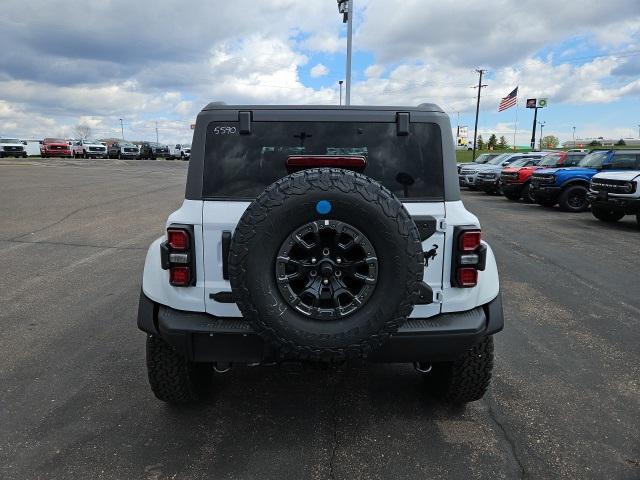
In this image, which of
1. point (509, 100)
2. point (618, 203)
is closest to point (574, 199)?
point (618, 203)

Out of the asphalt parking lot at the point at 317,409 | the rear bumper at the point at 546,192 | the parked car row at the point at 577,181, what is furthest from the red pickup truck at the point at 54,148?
the asphalt parking lot at the point at 317,409

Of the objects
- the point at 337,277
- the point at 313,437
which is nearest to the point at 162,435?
the point at 313,437

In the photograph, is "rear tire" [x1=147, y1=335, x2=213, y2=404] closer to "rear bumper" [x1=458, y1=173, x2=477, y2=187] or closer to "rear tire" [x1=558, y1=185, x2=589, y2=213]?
"rear tire" [x1=558, y1=185, x2=589, y2=213]

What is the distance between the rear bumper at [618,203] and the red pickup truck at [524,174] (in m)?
4.85

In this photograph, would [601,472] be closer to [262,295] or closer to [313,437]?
[313,437]

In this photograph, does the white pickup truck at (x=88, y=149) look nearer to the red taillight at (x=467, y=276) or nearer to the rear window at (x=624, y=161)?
the rear window at (x=624, y=161)

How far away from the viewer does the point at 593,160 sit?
15.1 metres

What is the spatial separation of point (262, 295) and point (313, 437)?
1072 mm

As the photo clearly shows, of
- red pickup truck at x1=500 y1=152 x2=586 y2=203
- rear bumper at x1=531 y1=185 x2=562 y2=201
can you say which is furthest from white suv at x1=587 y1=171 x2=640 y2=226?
red pickup truck at x1=500 y1=152 x2=586 y2=203

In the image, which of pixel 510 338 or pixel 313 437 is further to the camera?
pixel 510 338

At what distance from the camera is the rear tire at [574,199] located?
15.0 metres

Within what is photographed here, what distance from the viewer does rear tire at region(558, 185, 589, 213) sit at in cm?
1495

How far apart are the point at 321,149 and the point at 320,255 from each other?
0.81 m

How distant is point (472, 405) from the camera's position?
11.0 ft
